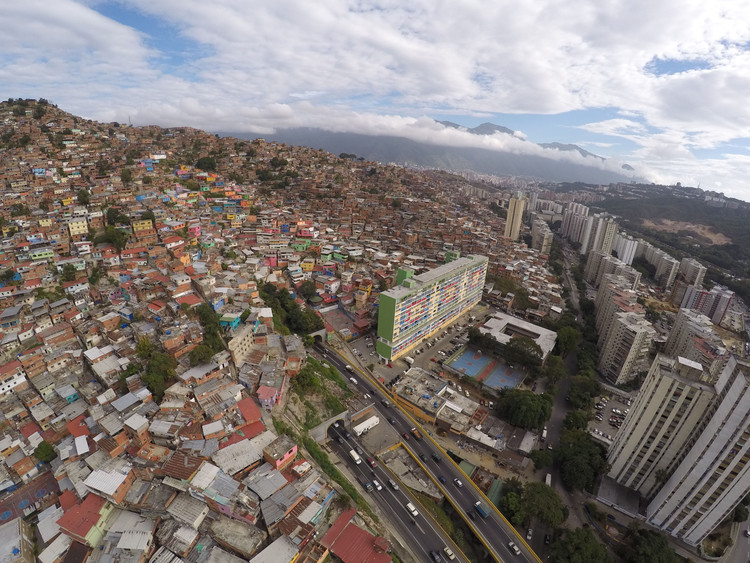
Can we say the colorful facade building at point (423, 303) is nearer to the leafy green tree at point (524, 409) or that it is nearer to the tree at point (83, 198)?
the leafy green tree at point (524, 409)

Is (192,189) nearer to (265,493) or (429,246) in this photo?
(429,246)

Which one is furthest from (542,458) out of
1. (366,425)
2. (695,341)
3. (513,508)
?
(695,341)

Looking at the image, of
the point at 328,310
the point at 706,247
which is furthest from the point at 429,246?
the point at 706,247

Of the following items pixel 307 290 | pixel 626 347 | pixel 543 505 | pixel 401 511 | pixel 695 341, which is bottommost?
pixel 401 511

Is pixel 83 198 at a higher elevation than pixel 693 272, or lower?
higher

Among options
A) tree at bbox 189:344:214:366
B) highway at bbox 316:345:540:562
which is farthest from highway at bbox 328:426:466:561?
tree at bbox 189:344:214:366

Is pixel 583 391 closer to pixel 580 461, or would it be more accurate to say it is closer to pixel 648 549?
pixel 580 461
